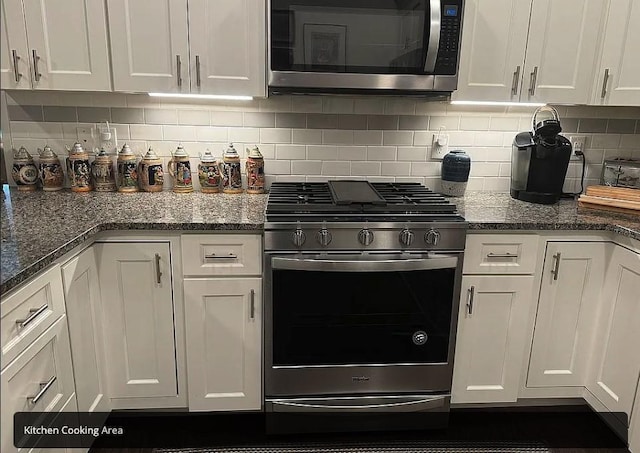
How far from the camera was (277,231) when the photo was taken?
172 centimetres

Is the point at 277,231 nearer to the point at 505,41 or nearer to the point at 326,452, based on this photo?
the point at 326,452

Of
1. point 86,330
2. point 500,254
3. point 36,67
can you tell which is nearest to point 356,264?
point 500,254

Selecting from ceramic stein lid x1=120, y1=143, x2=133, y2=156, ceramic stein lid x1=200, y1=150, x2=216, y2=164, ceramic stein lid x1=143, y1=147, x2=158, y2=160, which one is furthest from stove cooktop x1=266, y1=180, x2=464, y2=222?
ceramic stein lid x1=120, y1=143, x2=133, y2=156

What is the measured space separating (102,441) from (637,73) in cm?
275

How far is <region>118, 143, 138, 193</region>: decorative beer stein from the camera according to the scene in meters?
2.20

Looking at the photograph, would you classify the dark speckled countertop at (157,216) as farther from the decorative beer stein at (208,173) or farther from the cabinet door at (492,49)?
the cabinet door at (492,49)

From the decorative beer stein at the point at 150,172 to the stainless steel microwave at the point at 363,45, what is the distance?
27.1 inches

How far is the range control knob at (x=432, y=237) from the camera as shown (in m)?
1.77

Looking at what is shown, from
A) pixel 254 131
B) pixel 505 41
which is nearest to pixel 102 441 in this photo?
pixel 254 131

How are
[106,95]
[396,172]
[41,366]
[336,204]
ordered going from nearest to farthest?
[41,366], [336,204], [106,95], [396,172]

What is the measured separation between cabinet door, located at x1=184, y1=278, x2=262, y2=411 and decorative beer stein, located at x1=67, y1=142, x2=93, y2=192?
2.75ft

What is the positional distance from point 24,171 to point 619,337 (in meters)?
2.66

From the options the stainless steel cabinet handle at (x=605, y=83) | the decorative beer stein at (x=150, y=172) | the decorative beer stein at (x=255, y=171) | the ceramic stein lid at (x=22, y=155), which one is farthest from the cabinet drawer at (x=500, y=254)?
the ceramic stein lid at (x=22, y=155)

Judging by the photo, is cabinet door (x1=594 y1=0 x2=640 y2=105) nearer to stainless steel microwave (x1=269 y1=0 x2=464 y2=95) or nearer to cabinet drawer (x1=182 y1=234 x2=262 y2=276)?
stainless steel microwave (x1=269 y1=0 x2=464 y2=95)
